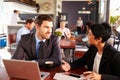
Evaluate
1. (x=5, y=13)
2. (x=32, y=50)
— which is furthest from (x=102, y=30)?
(x=5, y=13)

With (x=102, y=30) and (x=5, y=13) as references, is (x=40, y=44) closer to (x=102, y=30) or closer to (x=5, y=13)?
(x=102, y=30)

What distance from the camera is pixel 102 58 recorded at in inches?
73.7

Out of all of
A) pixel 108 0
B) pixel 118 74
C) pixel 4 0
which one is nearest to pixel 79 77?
pixel 118 74

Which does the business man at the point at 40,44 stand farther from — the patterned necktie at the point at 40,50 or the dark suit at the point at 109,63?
the dark suit at the point at 109,63

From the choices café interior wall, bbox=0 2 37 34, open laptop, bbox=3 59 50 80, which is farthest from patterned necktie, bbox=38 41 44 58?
café interior wall, bbox=0 2 37 34

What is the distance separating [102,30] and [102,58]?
0.26 metres

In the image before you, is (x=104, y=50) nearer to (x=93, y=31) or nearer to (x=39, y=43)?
(x=93, y=31)

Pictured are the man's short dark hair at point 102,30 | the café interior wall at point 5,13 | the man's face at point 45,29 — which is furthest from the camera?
the café interior wall at point 5,13

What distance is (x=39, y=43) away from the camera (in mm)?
2428

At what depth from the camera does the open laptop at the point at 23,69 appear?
1.53 m

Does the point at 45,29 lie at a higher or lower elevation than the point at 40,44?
higher

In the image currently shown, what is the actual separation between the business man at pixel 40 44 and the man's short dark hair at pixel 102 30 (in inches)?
25.3

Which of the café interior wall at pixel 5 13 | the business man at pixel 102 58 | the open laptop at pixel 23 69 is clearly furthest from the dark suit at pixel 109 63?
the café interior wall at pixel 5 13

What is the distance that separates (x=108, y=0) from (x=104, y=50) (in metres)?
3.33
